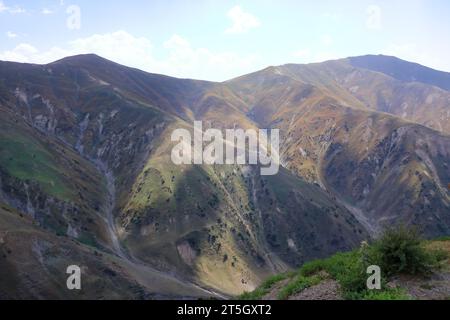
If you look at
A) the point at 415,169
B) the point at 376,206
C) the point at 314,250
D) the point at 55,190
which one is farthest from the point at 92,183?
the point at 415,169

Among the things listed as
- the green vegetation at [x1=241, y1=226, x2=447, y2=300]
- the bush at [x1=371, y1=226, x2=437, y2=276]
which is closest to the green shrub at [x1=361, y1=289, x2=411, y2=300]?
the green vegetation at [x1=241, y1=226, x2=447, y2=300]

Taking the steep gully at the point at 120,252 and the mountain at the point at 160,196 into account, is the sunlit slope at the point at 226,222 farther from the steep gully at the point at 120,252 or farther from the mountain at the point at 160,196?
the steep gully at the point at 120,252

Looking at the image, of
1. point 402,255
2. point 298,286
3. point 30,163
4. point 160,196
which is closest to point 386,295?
point 402,255

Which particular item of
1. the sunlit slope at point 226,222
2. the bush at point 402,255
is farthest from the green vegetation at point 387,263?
the sunlit slope at point 226,222

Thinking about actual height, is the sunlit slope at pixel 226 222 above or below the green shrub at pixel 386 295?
below

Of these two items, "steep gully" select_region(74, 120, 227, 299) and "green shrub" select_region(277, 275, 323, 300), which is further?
"steep gully" select_region(74, 120, 227, 299)

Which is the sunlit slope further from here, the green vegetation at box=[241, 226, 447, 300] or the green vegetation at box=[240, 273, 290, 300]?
the green vegetation at box=[241, 226, 447, 300]

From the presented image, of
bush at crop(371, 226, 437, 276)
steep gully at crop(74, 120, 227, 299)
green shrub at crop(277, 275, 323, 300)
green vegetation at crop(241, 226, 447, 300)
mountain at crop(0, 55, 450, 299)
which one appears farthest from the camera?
steep gully at crop(74, 120, 227, 299)

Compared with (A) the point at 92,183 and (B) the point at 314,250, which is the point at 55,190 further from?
(B) the point at 314,250

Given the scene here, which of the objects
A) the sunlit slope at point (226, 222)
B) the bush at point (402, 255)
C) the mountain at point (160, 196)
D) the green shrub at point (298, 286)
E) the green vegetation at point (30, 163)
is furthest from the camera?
the sunlit slope at point (226, 222)
